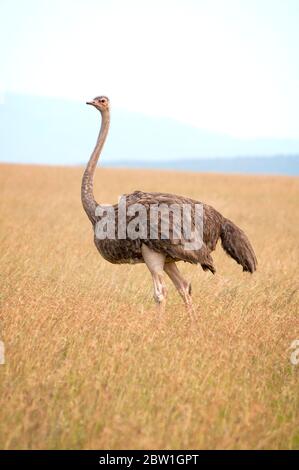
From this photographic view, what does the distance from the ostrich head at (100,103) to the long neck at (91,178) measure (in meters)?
0.05

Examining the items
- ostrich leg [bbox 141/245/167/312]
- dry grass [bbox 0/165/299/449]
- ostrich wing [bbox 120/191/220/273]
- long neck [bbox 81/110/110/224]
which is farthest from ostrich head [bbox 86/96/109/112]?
dry grass [bbox 0/165/299/449]

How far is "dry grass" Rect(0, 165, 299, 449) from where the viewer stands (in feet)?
13.8

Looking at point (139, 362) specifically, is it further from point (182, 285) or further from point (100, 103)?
point (100, 103)

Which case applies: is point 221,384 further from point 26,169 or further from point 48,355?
point 26,169

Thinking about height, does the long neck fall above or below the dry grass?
above

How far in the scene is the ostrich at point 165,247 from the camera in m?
6.74

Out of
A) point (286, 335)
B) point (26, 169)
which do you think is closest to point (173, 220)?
point (286, 335)

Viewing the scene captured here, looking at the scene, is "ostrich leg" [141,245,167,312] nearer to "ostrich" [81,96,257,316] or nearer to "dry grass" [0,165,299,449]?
"ostrich" [81,96,257,316]

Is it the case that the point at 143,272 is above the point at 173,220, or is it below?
below

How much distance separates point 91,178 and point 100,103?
880 millimetres

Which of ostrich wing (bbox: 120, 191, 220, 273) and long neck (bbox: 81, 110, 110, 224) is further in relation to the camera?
long neck (bbox: 81, 110, 110, 224)

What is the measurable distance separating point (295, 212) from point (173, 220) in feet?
54.4

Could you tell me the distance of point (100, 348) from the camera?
222 inches
